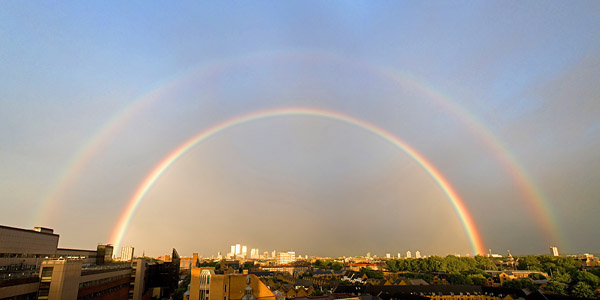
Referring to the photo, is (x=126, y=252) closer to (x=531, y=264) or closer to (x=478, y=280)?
(x=478, y=280)

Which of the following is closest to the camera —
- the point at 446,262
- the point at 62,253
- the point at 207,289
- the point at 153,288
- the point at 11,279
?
the point at 11,279

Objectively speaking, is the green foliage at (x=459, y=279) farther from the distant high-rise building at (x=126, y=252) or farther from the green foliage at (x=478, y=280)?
the distant high-rise building at (x=126, y=252)

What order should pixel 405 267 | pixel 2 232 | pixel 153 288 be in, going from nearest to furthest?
1. pixel 2 232
2. pixel 153 288
3. pixel 405 267

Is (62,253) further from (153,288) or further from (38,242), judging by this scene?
(153,288)

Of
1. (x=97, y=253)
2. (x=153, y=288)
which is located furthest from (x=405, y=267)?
(x=97, y=253)

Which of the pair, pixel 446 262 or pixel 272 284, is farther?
pixel 446 262

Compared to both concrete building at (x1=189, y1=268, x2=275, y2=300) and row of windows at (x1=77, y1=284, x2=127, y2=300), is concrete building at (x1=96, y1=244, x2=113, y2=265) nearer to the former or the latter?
row of windows at (x1=77, y1=284, x2=127, y2=300)

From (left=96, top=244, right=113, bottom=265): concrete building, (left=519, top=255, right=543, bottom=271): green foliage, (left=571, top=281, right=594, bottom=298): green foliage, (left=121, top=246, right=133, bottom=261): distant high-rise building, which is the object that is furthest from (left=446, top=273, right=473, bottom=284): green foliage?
(left=121, top=246, right=133, bottom=261): distant high-rise building
